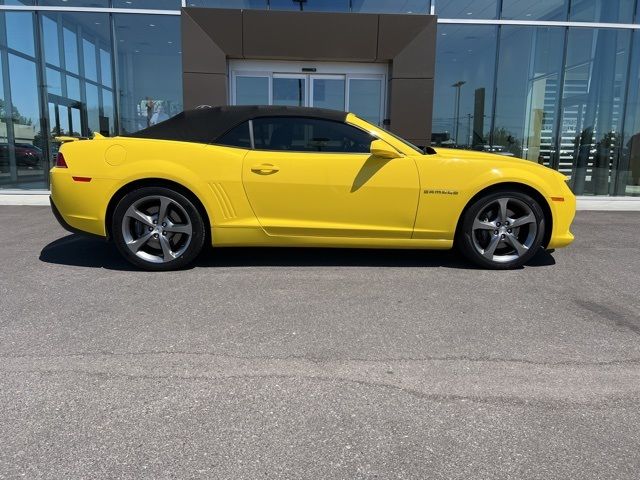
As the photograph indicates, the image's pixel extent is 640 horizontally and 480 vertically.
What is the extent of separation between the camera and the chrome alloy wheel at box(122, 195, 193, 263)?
4637 mm

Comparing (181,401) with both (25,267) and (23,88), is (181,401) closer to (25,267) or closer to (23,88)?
(25,267)

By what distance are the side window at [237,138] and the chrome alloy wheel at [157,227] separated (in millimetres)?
715

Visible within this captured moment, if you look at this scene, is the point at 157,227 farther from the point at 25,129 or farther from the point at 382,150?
the point at 25,129

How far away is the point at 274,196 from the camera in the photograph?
4.62m

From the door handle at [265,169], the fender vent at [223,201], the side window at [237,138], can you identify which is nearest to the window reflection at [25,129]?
the side window at [237,138]

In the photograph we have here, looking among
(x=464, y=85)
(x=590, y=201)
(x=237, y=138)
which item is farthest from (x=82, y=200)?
(x=590, y=201)

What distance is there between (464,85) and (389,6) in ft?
6.97

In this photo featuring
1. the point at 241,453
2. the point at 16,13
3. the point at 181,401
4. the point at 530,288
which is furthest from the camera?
the point at 16,13

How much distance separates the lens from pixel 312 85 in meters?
9.94

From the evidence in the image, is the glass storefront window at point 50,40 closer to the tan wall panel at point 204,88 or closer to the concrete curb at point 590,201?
the concrete curb at point 590,201

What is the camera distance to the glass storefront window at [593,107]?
10.2 m

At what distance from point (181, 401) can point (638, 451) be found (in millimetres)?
2010

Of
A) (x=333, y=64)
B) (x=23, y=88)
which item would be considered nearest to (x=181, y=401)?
(x=333, y=64)

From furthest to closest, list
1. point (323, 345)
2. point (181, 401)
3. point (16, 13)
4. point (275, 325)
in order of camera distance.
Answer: point (16, 13) → point (275, 325) → point (323, 345) → point (181, 401)
